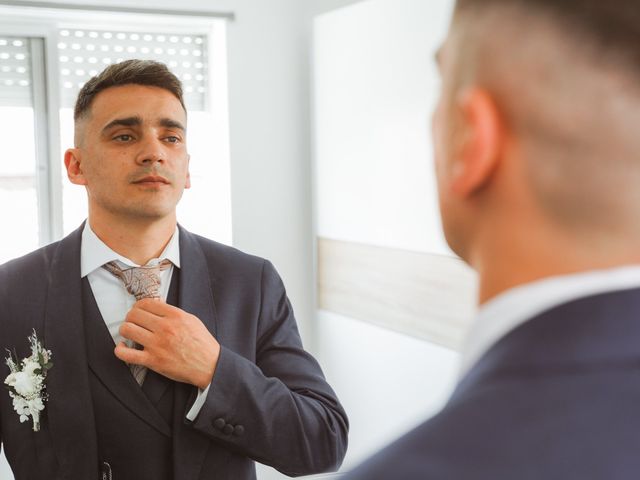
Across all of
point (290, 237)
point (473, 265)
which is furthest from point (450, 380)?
point (473, 265)

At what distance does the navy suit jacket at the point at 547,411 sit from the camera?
1.29ft

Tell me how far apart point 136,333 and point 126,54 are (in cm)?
301

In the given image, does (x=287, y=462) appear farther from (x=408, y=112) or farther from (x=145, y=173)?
(x=408, y=112)

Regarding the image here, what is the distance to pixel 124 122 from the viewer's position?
5.27 ft

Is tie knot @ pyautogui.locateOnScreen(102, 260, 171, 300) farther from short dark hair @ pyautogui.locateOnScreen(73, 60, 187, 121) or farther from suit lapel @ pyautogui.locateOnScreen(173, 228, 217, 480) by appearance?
short dark hair @ pyautogui.locateOnScreen(73, 60, 187, 121)

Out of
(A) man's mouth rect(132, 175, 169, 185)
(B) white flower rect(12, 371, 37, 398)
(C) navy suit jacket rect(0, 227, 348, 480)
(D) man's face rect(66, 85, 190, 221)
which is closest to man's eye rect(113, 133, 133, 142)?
(D) man's face rect(66, 85, 190, 221)

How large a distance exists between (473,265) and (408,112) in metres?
2.90

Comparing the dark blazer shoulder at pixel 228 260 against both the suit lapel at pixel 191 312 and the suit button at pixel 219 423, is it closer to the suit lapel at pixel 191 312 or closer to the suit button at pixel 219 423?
the suit lapel at pixel 191 312

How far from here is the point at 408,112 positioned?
3.36m

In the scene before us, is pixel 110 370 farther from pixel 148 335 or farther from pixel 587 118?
pixel 587 118

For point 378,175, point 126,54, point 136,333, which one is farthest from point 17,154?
point 136,333

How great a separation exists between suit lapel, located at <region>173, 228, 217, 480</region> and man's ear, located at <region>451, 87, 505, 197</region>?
3.56 ft

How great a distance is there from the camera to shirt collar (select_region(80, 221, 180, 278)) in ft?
5.12

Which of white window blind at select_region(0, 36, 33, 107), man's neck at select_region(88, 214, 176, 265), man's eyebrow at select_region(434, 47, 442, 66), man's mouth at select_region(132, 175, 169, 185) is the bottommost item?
man's neck at select_region(88, 214, 176, 265)
